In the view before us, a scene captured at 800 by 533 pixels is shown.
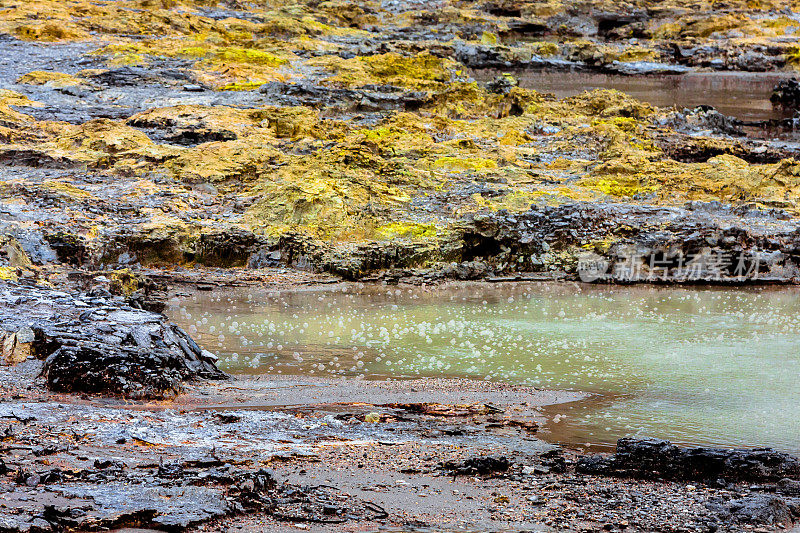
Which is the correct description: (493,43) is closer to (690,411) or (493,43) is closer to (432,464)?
(690,411)

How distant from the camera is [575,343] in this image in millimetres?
10180

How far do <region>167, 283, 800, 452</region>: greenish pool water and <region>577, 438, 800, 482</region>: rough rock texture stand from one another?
2.51 feet

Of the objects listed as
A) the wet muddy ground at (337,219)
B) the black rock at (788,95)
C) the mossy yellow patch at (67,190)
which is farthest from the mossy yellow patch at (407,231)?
the black rock at (788,95)

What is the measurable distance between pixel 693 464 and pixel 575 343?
13.2 ft

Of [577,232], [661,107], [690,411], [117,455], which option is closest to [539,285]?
[577,232]

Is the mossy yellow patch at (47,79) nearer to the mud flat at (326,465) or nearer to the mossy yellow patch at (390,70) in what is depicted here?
the mossy yellow patch at (390,70)

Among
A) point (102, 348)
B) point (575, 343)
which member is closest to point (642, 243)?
point (575, 343)

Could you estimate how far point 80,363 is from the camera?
24.8 ft

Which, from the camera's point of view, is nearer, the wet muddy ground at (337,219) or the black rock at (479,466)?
the wet muddy ground at (337,219)

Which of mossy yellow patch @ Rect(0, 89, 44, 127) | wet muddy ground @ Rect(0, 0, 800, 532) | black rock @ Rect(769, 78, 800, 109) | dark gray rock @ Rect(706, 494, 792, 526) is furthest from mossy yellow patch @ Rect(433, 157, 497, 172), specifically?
black rock @ Rect(769, 78, 800, 109)

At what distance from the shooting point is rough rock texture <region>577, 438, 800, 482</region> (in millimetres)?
6109

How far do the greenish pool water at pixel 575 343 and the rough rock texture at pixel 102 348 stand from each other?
0.93m

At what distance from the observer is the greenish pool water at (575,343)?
7.82 m

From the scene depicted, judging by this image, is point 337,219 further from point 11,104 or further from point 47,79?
point 47,79
